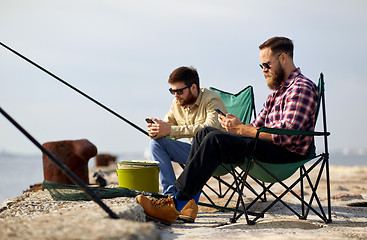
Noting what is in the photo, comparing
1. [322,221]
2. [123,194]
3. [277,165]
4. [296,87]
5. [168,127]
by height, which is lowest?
[322,221]

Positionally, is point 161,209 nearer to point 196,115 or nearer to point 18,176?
point 196,115

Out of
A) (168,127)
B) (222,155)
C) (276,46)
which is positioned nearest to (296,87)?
(276,46)

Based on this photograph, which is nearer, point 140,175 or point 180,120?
point 140,175

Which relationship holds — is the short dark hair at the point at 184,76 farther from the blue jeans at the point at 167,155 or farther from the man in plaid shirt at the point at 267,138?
the man in plaid shirt at the point at 267,138

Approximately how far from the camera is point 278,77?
9.93 feet

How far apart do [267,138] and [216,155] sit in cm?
40

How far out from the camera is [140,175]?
3.29m

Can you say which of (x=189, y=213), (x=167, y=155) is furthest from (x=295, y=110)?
(x=167, y=155)

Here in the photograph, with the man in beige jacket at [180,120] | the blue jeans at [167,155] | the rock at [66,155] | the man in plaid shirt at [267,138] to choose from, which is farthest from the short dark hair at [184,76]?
the rock at [66,155]

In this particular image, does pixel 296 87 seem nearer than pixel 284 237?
No

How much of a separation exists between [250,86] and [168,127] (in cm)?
125

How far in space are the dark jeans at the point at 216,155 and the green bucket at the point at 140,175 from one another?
0.56m

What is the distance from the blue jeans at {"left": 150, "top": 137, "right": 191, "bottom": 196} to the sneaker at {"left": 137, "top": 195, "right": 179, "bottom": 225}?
0.54 metres

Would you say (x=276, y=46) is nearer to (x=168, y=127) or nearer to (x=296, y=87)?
(x=296, y=87)
